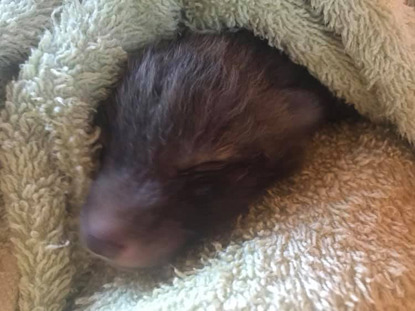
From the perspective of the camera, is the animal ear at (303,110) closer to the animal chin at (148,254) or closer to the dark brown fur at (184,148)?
the dark brown fur at (184,148)

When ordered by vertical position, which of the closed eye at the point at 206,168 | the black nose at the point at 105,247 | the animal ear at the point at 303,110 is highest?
the animal ear at the point at 303,110

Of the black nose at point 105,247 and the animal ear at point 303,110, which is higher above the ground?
the animal ear at point 303,110

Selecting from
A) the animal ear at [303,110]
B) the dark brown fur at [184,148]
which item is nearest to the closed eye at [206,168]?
the dark brown fur at [184,148]

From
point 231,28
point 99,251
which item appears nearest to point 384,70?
point 231,28

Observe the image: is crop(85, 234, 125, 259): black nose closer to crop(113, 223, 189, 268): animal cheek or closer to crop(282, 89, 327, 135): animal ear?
crop(113, 223, 189, 268): animal cheek

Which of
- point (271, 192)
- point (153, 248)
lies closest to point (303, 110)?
point (271, 192)

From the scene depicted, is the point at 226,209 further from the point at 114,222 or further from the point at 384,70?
the point at 384,70

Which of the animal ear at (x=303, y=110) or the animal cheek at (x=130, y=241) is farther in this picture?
the animal ear at (x=303, y=110)
